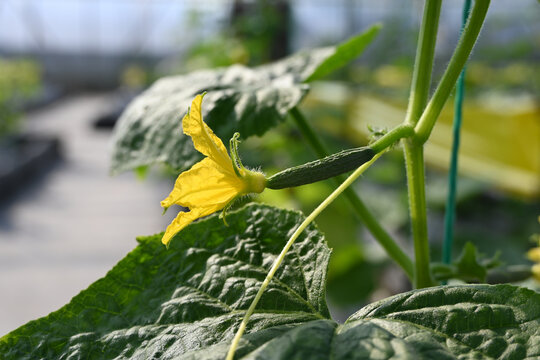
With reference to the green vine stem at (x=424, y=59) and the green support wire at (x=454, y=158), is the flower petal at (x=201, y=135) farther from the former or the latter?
the green support wire at (x=454, y=158)

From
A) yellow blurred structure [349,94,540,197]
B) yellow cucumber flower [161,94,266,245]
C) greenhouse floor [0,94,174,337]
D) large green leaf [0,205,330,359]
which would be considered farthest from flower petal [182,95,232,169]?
yellow blurred structure [349,94,540,197]

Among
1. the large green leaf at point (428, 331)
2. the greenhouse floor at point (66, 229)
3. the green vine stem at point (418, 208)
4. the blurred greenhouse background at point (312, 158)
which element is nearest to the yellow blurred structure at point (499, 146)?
the blurred greenhouse background at point (312, 158)

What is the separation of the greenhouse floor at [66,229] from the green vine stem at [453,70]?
5.56ft

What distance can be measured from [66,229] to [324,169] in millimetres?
4670

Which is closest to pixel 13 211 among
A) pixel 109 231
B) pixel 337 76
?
pixel 109 231

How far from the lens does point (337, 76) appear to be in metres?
6.18

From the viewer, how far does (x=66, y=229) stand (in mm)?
4711

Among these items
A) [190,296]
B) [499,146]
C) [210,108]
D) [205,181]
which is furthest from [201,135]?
[499,146]

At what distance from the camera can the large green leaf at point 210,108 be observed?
0.66 metres

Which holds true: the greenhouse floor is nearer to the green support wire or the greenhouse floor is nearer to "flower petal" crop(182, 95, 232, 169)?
the green support wire

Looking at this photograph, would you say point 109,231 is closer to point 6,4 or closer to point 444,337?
point 444,337

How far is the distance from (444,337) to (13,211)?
17.5 feet

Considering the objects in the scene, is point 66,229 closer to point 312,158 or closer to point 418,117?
point 312,158

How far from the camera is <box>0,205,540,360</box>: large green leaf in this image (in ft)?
1.22
